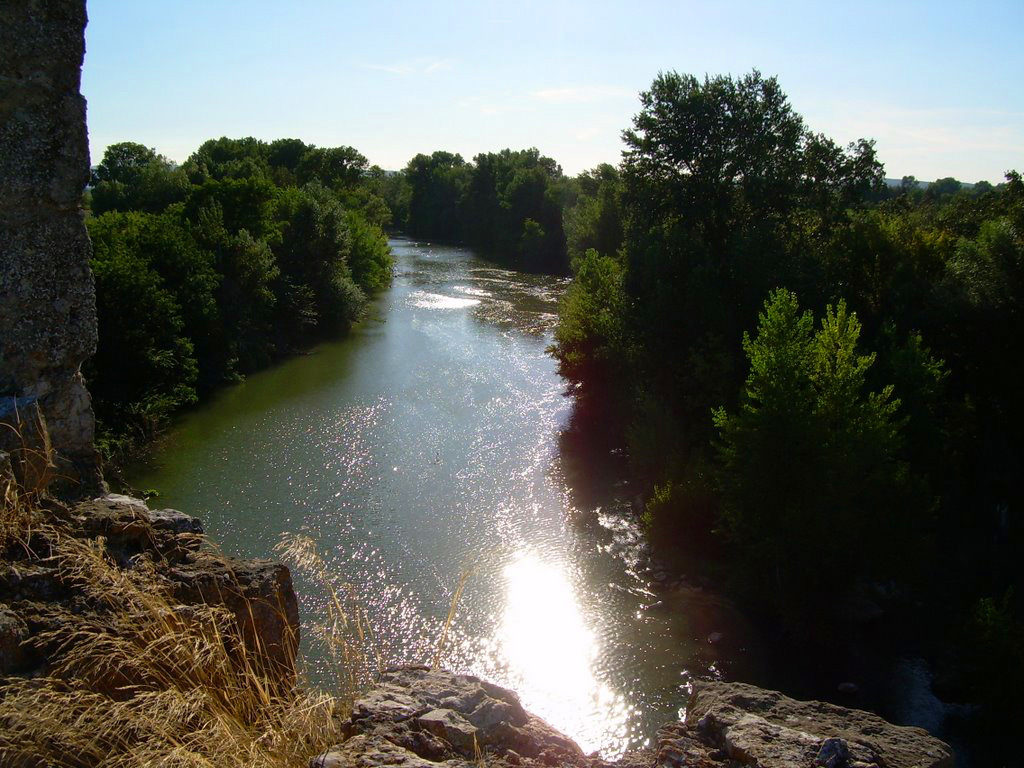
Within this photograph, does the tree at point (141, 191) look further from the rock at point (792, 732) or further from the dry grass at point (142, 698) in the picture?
the rock at point (792, 732)

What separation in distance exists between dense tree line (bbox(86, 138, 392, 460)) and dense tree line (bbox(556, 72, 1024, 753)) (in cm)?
1295

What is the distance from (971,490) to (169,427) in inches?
894

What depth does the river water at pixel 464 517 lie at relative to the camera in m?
13.8

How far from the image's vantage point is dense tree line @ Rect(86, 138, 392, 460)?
22750 millimetres

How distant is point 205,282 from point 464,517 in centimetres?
1457

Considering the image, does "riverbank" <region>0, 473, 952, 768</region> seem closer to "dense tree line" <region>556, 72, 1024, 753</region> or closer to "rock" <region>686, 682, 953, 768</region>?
"rock" <region>686, 682, 953, 768</region>

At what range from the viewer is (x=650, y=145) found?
26.8m

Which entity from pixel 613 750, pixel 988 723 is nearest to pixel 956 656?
pixel 988 723

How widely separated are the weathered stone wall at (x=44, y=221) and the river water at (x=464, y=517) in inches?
280

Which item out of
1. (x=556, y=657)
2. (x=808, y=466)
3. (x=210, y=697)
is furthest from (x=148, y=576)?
(x=808, y=466)

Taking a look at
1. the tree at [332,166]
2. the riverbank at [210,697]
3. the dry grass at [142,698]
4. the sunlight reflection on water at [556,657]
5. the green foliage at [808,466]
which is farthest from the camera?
the tree at [332,166]

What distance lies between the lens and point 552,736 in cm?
579

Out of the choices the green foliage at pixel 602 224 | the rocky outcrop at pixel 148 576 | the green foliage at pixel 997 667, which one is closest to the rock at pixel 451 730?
the rocky outcrop at pixel 148 576

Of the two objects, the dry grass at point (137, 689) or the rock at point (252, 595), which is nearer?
the dry grass at point (137, 689)
